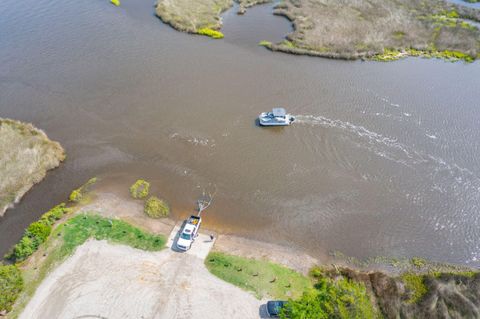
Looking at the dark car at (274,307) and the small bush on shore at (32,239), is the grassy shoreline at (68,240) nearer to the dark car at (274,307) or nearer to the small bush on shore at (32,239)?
the small bush on shore at (32,239)

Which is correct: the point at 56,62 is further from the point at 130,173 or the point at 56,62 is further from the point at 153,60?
the point at 130,173

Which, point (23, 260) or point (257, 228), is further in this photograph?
point (257, 228)

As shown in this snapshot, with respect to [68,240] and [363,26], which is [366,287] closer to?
[68,240]

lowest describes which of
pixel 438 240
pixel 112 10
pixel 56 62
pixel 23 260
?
pixel 23 260

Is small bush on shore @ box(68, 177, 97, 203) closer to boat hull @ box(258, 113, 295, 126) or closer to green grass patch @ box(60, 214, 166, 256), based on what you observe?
green grass patch @ box(60, 214, 166, 256)

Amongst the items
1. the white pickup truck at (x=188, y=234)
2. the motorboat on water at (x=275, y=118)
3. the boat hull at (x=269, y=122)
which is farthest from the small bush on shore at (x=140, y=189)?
the motorboat on water at (x=275, y=118)

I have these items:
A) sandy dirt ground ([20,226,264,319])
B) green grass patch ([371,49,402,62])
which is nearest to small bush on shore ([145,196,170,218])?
sandy dirt ground ([20,226,264,319])

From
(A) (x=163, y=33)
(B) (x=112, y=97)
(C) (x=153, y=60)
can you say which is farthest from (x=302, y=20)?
(B) (x=112, y=97)

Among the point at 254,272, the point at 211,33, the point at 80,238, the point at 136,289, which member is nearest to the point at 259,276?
the point at 254,272
